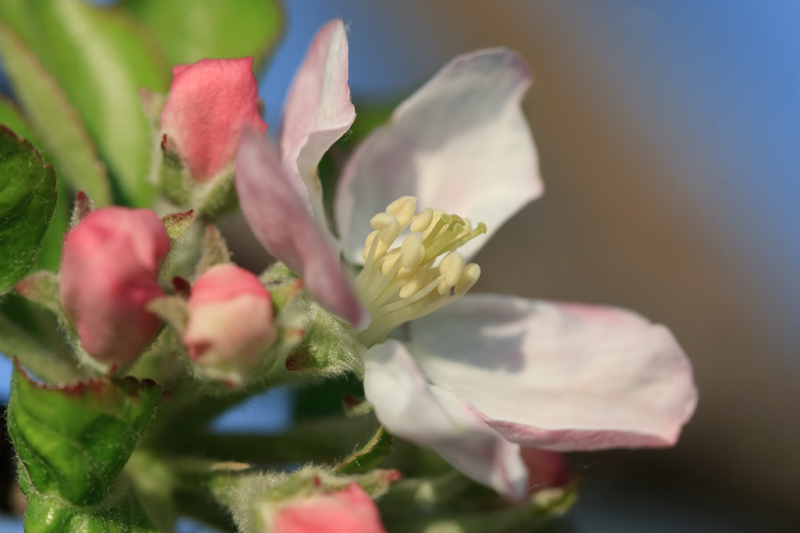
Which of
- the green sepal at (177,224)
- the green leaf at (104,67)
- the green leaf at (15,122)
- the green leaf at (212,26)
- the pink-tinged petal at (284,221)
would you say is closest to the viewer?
the pink-tinged petal at (284,221)

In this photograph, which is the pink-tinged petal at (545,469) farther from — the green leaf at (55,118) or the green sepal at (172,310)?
the green leaf at (55,118)

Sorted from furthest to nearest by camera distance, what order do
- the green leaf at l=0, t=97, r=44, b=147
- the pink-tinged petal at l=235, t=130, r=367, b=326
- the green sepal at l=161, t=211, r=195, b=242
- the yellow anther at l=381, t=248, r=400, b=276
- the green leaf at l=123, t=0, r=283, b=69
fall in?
the green leaf at l=123, t=0, r=283, b=69
the green leaf at l=0, t=97, r=44, b=147
the yellow anther at l=381, t=248, r=400, b=276
the green sepal at l=161, t=211, r=195, b=242
the pink-tinged petal at l=235, t=130, r=367, b=326

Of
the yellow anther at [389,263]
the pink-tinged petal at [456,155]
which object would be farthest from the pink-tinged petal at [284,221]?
the pink-tinged petal at [456,155]

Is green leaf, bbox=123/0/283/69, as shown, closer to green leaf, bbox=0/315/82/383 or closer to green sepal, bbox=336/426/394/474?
green leaf, bbox=0/315/82/383

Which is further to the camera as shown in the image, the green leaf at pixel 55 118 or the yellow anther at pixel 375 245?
the green leaf at pixel 55 118

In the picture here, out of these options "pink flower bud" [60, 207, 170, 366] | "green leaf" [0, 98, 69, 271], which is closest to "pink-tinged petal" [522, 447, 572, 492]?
"pink flower bud" [60, 207, 170, 366]

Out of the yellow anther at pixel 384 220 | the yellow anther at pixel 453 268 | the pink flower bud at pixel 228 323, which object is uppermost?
the pink flower bud at pixel 228 323
